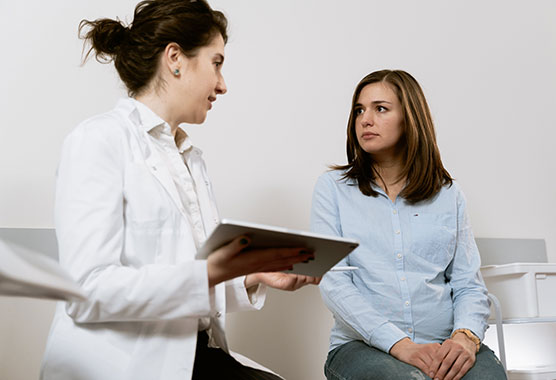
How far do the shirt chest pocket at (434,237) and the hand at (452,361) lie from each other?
26 cm

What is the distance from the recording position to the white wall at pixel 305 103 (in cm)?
170

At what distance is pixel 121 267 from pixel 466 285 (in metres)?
1.01

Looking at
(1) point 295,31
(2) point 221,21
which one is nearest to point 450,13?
(1) point 295,31

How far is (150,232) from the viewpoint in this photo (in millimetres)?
1020

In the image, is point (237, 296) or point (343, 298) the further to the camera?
point (343, 298)

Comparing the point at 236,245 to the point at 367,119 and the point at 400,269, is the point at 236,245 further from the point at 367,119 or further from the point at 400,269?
the point at 367,119

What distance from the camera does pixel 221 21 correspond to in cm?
133

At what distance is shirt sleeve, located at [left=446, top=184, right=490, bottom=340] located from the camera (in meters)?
1.46

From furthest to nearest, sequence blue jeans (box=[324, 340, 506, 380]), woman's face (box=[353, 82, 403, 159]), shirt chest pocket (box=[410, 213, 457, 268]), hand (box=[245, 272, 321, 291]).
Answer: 1. woman's face (box=[353, 82, 403, 159])
2. shirt chest pocket (box=[410, 213, 457, 268])
3. blue jeans (box=[324, 340, 506, 380])
4. hand (box=[245, 272, 321, 291])

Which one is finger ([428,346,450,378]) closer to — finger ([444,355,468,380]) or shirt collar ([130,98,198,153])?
finger ([444,355,468,380])

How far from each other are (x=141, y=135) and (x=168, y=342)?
0.41 meters

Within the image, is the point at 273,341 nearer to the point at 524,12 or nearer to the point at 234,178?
the point at 234,178

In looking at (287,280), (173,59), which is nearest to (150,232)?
(287,280)

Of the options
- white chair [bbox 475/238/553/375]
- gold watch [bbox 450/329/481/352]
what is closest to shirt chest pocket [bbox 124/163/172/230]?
gold watch [bbox 450/329/481/352]
